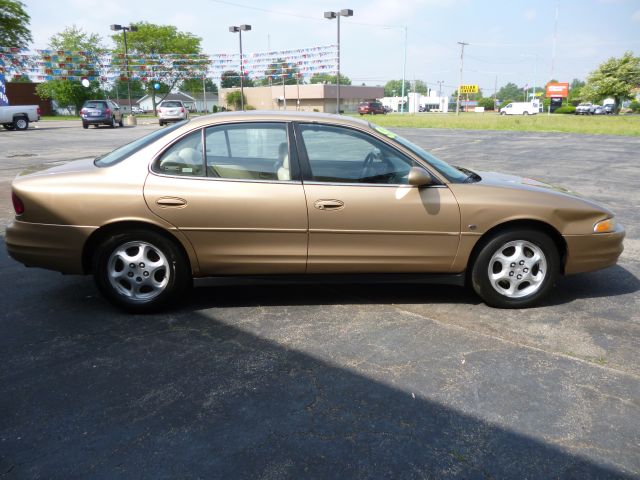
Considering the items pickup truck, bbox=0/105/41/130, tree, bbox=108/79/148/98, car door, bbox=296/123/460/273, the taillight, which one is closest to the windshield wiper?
car door, bbox=296/123/460/273

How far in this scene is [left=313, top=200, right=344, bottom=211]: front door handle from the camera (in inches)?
159

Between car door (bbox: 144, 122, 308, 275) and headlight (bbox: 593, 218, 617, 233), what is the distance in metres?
2.42

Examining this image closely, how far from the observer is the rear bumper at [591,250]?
4.32m

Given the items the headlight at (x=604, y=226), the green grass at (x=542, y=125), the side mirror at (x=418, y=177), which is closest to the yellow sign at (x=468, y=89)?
the green grass at (x=542, y=125)

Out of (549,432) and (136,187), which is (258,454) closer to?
(549,432)

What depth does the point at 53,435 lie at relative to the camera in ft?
8.66

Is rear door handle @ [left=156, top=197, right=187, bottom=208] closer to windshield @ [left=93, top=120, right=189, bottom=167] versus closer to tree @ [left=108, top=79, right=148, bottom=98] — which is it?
windshield @ [left=93, top=120, right=189, bottom=167]

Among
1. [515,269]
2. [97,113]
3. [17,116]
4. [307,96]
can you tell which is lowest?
[515,269]

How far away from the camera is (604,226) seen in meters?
4.38

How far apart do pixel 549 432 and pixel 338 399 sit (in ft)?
3.66

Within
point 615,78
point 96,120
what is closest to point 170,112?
point 96,120

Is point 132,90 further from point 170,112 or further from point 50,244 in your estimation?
point 50,244

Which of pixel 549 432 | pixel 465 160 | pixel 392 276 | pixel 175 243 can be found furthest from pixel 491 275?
pixel 465 160

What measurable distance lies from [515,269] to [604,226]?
33.6 inches
